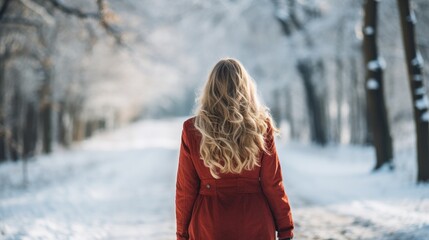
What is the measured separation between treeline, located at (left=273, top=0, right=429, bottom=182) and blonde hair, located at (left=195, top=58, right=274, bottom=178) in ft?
27.1

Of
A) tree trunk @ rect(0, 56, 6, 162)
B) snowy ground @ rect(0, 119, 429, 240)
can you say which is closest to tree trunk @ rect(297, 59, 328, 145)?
snowy ground @ rect(0, 119, 429, 240)

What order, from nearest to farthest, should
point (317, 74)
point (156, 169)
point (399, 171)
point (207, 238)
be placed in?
1. point (207, 238)
2. point (399, 171)
3. point (156, 169)
4. point (317, 74)

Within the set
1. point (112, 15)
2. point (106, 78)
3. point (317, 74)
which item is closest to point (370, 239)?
point (112, 15)

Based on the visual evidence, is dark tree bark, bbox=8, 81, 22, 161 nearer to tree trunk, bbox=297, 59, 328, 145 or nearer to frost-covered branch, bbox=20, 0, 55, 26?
frost-covered branch, bbox=20, 0, 55, 26

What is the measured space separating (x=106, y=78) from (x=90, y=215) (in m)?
21.8

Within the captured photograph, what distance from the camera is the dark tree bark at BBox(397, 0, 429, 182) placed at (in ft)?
33.2

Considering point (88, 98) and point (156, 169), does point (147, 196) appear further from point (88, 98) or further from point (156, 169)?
point (88, 98)

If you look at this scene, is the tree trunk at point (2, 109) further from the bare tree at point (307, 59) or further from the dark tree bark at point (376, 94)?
the bare tree at point (307, 59)

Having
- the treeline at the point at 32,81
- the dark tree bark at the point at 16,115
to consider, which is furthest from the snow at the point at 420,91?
the dark tree bark at the point at 16,115

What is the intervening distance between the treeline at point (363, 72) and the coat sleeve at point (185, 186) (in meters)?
8.32

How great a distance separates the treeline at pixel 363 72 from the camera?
1029 centimetres

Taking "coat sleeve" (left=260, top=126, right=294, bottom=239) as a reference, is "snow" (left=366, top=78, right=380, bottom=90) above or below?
above

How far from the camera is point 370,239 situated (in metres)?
6.19

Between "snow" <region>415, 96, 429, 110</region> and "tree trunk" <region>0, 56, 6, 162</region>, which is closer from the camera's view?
"snow" <region>415, 96, 429, 110</region>
